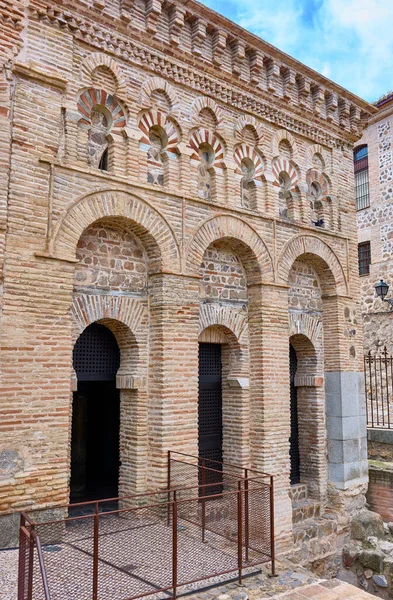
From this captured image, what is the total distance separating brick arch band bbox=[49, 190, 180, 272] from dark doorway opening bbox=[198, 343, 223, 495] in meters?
2.00

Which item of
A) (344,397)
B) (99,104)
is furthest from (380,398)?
(99,104)

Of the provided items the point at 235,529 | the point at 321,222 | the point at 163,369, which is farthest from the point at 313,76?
the point at 235,529

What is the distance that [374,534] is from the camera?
9.84m

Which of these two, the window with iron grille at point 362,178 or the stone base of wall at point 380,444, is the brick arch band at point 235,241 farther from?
the window with iron grille at point 362,178

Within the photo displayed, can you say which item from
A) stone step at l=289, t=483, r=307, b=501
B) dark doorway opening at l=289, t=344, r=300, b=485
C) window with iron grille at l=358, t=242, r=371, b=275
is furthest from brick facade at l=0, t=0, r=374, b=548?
window with iron grille at l=358, t=242, r=371, b=275

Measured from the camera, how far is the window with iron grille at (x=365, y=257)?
1792 cm

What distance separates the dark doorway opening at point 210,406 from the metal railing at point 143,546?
82 cm

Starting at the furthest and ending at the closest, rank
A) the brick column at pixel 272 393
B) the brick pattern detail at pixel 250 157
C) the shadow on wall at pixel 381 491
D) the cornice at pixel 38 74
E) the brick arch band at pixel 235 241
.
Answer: the shadow on wall at pixel 381 491, the brick pattern detail at pixel 250 157, the brick column at pixel 272 393, the brick arch band at pixel 235 241, the cornice at pixel 38 74

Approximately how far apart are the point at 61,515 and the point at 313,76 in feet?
30.1

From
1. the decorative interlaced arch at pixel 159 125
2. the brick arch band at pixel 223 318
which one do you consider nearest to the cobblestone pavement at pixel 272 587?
the brick arch band at pixel 223 318

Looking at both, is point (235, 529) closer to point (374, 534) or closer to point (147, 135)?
point (374, 534)

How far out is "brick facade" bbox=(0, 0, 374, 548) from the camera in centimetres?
633

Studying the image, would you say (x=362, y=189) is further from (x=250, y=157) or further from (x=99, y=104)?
(x=99, y=104)

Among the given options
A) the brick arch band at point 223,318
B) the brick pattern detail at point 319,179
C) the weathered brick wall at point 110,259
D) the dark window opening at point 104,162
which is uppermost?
the brick pattern detail at point 319,179
